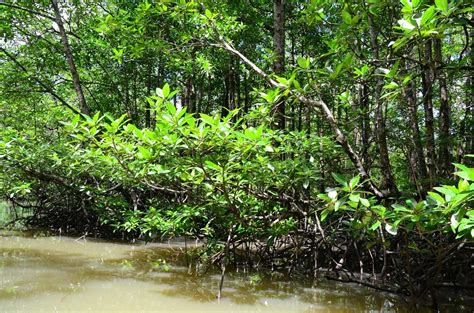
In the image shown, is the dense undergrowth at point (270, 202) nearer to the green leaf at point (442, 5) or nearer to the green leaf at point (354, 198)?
the green leaf at point (354, 198)

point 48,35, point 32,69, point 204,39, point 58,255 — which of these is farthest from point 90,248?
point 48,35

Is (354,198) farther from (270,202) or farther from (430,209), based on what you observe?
(270,202)

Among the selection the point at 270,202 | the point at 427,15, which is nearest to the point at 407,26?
the point at 427,15

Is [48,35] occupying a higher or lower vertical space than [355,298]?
higher

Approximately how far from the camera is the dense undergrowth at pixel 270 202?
2.31m

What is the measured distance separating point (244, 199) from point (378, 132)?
161 centimetres

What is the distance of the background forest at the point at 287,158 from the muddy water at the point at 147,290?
0.33 m

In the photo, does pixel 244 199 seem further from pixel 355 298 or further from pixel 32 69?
pixel 32 69

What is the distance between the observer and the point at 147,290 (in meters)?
3.64

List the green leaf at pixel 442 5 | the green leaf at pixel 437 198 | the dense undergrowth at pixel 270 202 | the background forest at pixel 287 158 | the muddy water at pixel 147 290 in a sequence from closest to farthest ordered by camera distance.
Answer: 1. the green leaf at pixel 437 198
2. the green leaf at pixel 442 5
3. the dense undergrowth at pixel 270 202
4. the background forest at pixel 287 158
5. the muddy water at pixel 147 290

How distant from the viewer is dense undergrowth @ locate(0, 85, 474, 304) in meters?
2.31

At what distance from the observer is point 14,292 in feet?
11.1

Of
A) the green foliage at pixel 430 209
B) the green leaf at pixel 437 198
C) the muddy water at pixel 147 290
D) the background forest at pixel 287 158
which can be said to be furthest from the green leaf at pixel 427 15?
the muddy water at pixel 147 290

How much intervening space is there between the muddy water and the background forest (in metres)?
0.33
